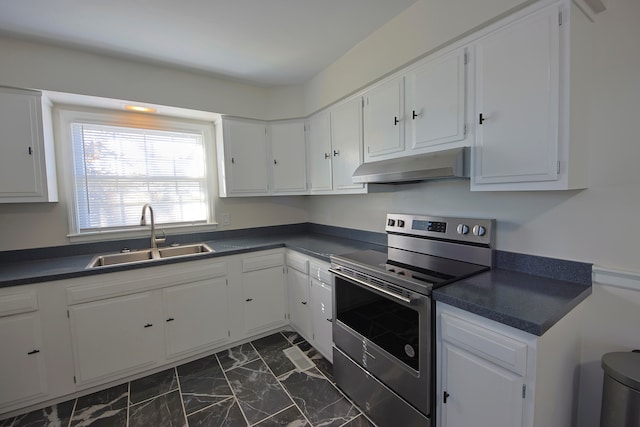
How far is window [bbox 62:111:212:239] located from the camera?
7.92 ft

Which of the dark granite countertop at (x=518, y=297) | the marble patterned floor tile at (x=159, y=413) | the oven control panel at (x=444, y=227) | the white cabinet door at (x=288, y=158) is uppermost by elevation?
the white cabinet door at (x=288, y=158)

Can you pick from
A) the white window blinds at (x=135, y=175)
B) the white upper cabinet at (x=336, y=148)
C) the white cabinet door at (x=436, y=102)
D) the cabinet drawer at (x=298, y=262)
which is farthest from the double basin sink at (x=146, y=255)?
the white cabinet door at (x=436, y=102)

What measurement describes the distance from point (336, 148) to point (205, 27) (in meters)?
1.26

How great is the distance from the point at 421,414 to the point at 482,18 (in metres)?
1.95

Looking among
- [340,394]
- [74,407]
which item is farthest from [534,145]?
[74,407]

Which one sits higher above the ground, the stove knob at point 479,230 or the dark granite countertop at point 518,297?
the stove knob at point 479,230

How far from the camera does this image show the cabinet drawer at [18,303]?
1725 mm

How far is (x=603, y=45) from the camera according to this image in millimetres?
1268

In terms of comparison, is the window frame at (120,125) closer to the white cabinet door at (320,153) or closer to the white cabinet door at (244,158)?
the white cabinet door at (244,158)

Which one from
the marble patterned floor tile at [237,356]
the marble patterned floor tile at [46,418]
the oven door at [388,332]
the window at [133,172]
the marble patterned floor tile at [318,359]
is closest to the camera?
the oven door at [388,332]

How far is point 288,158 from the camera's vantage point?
294 centimetres

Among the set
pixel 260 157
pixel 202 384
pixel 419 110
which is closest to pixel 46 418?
pixel 202 384

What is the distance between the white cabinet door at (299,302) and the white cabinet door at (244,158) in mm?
941

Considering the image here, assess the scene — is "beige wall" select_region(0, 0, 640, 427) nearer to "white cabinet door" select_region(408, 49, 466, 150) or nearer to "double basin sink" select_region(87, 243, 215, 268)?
"white cabinet door" select_region(408, 49, 466, 150)
